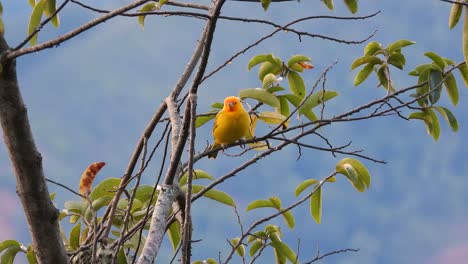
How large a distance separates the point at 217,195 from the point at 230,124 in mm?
372

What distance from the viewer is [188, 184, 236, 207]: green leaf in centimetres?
260

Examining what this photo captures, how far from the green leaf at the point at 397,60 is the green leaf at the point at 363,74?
8 centimetres

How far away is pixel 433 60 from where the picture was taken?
2.78 metres

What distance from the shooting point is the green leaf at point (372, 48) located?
9.45 ft

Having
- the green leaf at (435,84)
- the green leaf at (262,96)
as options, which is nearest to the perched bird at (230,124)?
the green leaf at (262,96)

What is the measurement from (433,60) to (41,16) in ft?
5.03

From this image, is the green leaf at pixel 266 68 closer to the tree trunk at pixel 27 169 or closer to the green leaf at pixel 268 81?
the green leaf at pixel 268 81

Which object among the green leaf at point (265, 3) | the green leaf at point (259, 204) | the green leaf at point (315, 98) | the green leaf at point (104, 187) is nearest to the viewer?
the green leaf at point (265, 3)

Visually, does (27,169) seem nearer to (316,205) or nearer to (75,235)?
(75,235)

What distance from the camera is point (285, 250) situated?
9.14 feet

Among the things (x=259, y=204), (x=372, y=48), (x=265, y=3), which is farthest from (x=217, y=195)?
(x=265, y=3)

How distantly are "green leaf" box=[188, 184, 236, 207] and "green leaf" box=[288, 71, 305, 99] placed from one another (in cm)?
57

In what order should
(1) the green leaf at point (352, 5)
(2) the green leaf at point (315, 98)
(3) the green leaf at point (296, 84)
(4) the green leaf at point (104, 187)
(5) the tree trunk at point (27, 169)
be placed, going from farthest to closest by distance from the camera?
(3) the green leaf at point (296, 84)
(2) the green leaf at point (315, 98)
(4) the green leaf at point (104, 187)
(1) the green leaf at point (352, 5)
(5) the tree trunk at point (27, 169)

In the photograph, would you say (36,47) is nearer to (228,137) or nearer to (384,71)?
(228,137)
